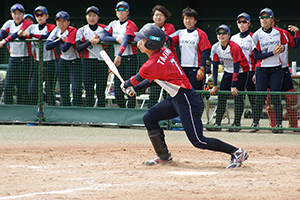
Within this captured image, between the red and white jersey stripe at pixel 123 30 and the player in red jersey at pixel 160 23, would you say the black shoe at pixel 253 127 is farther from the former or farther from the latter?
the red and white jersey stripe at pixel 123 30

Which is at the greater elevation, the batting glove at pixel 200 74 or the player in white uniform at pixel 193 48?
the player in white uniform at pixel 193 48

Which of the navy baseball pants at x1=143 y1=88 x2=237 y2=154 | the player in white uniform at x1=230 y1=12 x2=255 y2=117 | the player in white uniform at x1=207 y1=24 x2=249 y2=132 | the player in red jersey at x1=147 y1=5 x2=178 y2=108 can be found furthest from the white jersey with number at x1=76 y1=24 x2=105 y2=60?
the navy baseball pants at x1=143 y1=88 x2=237 y2=154

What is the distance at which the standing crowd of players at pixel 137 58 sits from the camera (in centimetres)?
795

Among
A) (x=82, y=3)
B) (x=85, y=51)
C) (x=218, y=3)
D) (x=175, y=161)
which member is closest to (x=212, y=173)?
(x=175, y=161)

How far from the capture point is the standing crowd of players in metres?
7.95

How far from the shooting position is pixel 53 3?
1692 centimetres

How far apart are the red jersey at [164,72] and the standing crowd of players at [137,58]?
3049mm

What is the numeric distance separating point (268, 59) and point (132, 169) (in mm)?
4368

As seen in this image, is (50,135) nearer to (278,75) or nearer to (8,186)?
(8,186)

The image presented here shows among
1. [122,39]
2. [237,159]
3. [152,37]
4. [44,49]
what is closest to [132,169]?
[237,159]

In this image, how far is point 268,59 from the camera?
7938 mm

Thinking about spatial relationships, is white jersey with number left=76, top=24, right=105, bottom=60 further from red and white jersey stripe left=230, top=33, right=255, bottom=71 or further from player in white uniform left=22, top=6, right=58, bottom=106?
red and white jersey stripe left=230, top=33, right=255, bottom=71

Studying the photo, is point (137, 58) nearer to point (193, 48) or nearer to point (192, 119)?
point (193, 48)

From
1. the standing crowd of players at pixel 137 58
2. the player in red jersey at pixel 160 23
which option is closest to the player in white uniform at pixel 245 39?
the standing crowd of players at pixel 137 58
